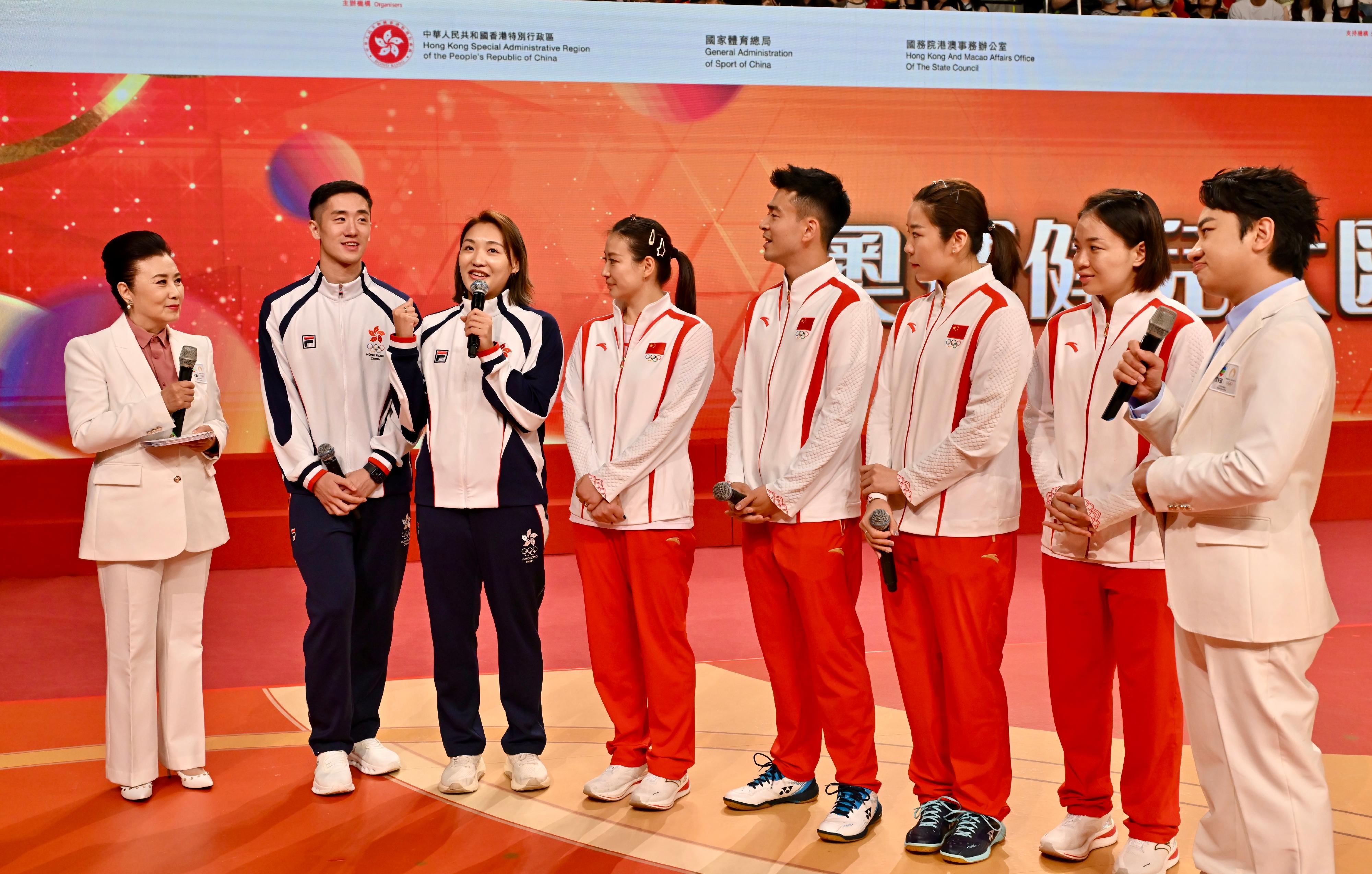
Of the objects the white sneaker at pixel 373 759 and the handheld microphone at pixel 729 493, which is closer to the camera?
the handheld microphone at pixel 729 493

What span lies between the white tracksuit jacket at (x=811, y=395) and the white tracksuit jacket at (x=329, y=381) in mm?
1068

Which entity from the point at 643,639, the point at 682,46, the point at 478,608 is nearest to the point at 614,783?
the point at 643,639

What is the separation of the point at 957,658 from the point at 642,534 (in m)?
0.90

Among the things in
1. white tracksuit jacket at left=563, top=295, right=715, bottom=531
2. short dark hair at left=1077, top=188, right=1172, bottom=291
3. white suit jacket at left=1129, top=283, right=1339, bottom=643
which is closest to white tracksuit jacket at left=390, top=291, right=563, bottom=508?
white tracksuit jacket at left=563, top=295, right=715, bottom=531

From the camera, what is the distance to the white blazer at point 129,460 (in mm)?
3238

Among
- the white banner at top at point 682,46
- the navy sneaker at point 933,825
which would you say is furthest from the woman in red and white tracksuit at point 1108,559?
the white banner at top at point 682,46

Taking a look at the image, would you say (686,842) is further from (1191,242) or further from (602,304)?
(1191,242)

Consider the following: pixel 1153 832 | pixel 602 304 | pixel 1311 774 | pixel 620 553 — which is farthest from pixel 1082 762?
pixel 602 304

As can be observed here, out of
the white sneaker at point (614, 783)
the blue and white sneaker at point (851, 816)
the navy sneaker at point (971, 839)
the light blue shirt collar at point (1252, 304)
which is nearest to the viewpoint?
the light blue shirt collar at point (1252, 304)

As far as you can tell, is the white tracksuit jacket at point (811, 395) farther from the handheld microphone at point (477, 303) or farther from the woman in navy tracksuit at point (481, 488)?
the handheld microphone at point (477, 303)

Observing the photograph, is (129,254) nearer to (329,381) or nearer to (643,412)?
(329,381)

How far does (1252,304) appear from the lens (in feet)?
7.23

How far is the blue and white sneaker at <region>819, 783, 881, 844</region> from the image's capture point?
9.57 feet

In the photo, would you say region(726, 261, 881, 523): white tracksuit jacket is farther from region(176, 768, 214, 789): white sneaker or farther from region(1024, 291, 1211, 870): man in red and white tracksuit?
region(176, 768, 214, 789): white sneaker
